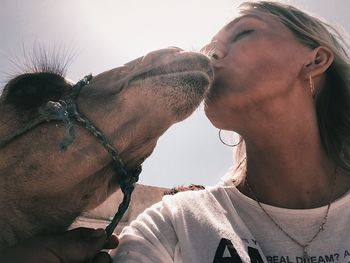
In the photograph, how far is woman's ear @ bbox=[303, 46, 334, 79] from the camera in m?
2.41

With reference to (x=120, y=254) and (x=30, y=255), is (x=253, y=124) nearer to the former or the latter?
(x=120, y=254)

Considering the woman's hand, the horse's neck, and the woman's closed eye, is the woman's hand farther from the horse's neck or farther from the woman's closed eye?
the woman's closed eye

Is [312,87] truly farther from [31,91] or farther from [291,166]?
[31,91]

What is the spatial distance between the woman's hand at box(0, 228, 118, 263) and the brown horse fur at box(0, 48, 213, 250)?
24 centimetres

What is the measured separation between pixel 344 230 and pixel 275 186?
1.37 feet

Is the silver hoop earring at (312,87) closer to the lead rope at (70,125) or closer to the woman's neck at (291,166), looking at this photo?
the woman's neck at (291,166)

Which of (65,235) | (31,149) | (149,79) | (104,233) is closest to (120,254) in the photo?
(104,233)

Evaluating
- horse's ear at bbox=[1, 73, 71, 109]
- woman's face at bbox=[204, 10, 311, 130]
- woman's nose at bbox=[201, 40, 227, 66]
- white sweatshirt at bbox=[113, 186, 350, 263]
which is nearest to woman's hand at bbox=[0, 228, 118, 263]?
white sweatshirt at bbox=[113, 186, 350, 263]

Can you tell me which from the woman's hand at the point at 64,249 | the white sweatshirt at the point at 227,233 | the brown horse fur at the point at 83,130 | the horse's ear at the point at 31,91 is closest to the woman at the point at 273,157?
the white sweatshirt at the point at 227,233

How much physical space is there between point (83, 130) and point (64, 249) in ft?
1.66

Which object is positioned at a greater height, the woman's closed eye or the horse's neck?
the woman's closed eye

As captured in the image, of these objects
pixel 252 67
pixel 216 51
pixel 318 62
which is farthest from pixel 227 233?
pixel 318 62

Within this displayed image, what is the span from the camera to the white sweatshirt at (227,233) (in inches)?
76.5

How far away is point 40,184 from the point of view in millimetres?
2051
